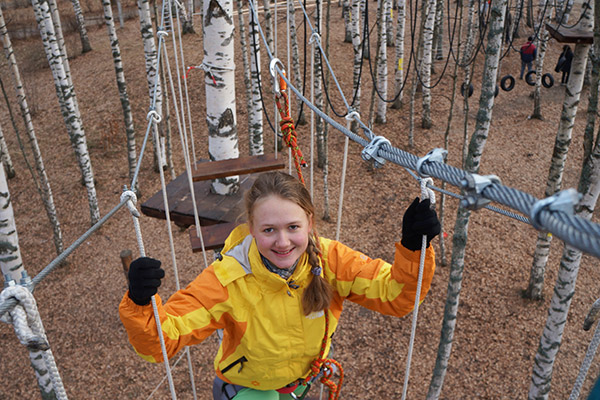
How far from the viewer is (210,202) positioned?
456 cm

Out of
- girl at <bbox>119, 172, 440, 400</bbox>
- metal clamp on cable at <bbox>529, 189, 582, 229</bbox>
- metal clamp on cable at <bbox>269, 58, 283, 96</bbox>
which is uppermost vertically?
metal clamp on cable at <bbox>529, 189, 582, 229</bbox>

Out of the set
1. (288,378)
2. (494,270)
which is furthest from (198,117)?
(288,378)

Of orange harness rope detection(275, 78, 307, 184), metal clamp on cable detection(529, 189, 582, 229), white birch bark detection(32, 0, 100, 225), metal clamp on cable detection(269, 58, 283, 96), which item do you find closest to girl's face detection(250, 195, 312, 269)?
orange harness rope detection(275, 78, 307, 184)

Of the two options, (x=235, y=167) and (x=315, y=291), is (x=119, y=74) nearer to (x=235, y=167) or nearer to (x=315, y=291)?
(x=235, y=167)

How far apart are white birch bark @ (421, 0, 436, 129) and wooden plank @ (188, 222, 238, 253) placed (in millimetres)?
6897

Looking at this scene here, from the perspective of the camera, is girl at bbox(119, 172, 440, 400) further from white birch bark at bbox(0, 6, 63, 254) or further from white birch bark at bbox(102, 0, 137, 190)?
white birch bark at bbox(102, 0, 137, 190)

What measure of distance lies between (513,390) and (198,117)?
27.7 ft

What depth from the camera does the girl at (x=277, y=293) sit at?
200 centimetres

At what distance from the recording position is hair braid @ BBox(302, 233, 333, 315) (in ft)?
6.91

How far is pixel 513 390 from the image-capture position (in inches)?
195

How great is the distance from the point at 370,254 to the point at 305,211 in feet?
16.4

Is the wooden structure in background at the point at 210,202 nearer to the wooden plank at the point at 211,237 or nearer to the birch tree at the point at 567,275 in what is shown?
the wooden plank at the point at 211,237

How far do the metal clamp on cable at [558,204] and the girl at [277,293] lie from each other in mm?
880

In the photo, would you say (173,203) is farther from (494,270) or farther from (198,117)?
(198,117)
